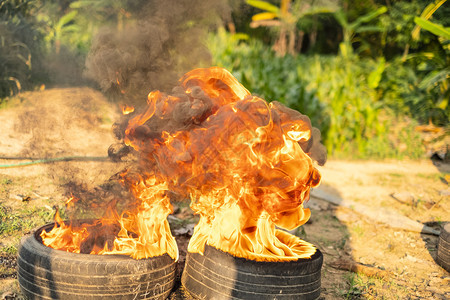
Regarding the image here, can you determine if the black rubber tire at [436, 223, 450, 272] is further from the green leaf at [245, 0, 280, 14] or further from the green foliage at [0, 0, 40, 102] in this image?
the green leaf at [245, 0, 280, 14]

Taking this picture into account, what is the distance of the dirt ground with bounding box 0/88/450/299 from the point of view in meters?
4.33

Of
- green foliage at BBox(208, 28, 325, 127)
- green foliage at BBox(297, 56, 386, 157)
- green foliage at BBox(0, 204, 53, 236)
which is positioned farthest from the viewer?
green foliage at BBox(297, 56, 386, 157)

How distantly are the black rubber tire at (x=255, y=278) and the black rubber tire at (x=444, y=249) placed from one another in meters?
2.14

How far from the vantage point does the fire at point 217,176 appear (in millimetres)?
3223

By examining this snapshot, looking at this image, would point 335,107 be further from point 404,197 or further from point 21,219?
point 21,219

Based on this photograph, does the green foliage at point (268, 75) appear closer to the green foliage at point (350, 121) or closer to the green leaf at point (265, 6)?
the green foliage at point (350, 121)

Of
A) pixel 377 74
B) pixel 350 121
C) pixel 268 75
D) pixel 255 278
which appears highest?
pixel 255 278

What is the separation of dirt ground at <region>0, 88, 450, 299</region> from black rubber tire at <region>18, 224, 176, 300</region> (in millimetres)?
480

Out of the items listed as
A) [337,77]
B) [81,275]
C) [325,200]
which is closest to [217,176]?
[81,275]

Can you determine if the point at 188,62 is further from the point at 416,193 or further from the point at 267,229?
the point at 416,193

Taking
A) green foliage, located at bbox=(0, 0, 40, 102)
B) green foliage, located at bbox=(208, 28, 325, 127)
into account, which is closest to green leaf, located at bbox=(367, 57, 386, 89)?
green foliage, located at bbox=(208, 28, 325, 127)

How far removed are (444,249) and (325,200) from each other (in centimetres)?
227

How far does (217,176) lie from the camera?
3254mm

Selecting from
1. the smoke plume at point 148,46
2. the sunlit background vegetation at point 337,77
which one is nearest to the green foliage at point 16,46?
the sunlit background vegetation at point 337,77
